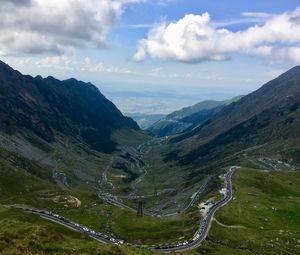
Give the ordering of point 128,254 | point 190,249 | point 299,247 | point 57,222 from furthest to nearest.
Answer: point 57,222
point 299,247
point 190,249
point 128,254

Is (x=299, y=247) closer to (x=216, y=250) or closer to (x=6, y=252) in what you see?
(x=216, y=250)

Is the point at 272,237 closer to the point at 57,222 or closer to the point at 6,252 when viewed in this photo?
the point at 57,222

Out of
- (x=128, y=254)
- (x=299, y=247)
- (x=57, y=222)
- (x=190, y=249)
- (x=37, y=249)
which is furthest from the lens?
(x=57, y=222)

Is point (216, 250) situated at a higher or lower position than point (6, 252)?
lower

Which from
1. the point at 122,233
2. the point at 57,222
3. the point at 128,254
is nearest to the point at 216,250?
the point at 122,233

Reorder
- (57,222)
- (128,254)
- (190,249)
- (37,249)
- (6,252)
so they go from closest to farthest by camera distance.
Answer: (6,252) < (37,249) < (128,254) < (190,249) < (57,222)

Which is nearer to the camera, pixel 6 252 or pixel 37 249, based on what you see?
pixel 6 252

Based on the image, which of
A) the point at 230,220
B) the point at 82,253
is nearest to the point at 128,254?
the point at 82,253

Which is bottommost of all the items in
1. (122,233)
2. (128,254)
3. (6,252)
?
(122,233)

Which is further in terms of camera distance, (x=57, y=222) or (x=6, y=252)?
(x=57, y=222)
